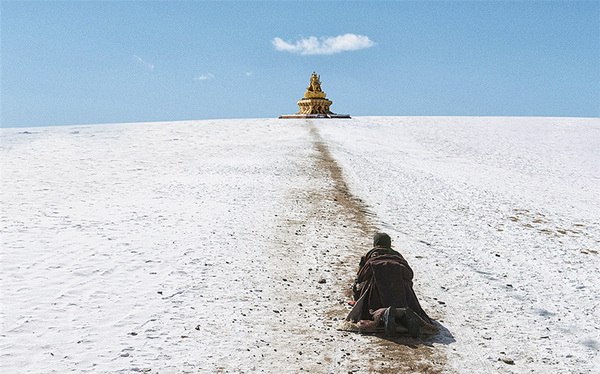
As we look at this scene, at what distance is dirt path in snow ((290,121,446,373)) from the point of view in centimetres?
606

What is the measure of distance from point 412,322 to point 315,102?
5180cm

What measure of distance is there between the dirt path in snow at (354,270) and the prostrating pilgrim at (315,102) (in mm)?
36824

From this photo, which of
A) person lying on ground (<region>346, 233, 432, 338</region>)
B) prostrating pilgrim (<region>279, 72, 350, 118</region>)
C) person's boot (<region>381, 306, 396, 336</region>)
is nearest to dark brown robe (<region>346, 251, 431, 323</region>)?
person lying on ground (<region>346, 233, 432, 338</region>)

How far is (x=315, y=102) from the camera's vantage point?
5697 cm

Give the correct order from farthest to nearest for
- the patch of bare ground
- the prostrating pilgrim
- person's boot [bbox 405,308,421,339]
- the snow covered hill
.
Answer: the prostrating pilgrim < person's boot [bbox 405,308,421,339] < the snow covered hill < the patch of bare ground

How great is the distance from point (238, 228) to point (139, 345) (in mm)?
5508

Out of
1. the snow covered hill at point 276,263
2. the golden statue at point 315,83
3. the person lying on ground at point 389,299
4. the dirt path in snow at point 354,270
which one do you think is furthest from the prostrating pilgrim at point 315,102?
the person lying on ground at point 389,299

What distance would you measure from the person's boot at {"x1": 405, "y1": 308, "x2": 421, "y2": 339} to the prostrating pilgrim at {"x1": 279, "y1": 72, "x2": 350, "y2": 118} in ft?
163

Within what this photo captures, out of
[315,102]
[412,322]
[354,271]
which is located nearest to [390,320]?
[412,322]

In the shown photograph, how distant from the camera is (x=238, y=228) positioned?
1167cm

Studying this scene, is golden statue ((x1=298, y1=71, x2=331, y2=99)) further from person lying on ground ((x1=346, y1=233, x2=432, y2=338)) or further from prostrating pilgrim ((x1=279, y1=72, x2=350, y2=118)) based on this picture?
person lying on ground ((x1=346, y1=233, x2=432, y2=338))

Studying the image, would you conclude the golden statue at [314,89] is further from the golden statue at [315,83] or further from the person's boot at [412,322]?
the person's boot at [412,322]

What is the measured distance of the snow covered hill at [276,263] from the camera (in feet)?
20.6

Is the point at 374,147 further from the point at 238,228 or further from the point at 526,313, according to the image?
the point at 526,313
